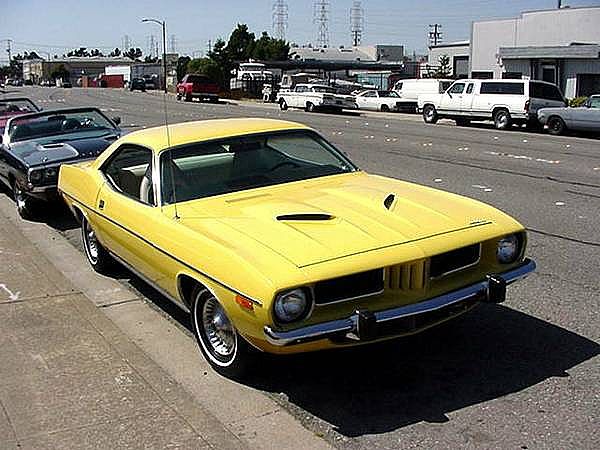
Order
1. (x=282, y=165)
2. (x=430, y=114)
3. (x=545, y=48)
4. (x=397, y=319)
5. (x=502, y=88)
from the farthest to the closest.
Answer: (x=545, y=48) < (x=430, y=114) < (x=502, y=88) < (x=282, y=165) < (x=397, y=319)

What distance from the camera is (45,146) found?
1025 cm

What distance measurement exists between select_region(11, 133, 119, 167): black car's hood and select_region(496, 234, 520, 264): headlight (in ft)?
21.3

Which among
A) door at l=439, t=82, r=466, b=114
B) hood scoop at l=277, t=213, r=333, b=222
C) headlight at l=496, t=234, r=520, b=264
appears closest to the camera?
hood scoop at l=277, t=213, r=333, b=222

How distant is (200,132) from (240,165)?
18.9 inches

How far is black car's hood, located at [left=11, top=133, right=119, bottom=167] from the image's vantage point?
962 centimetres

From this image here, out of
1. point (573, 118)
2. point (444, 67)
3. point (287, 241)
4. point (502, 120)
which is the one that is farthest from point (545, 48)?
point (287, 241)

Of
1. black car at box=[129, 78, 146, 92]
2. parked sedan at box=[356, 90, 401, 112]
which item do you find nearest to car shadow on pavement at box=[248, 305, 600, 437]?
parked sedan at box=[356, 90, 401, 112]

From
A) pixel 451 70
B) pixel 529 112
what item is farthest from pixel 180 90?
pixel 529 112

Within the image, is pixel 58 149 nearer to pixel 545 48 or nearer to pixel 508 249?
pixel 508 249

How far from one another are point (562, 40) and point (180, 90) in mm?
26207

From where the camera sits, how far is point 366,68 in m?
82.9

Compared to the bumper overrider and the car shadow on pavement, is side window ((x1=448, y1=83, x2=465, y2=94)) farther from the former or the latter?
the bumper overrider

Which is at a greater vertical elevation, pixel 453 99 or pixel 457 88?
pixel 457 88

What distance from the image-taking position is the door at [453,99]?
2794 centimetres
